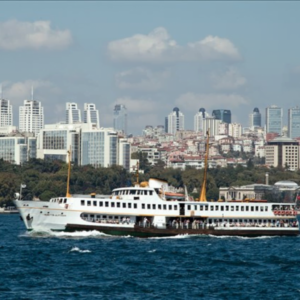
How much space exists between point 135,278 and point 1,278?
685cm

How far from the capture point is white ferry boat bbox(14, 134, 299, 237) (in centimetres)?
8394

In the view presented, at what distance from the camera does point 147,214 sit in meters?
84.8

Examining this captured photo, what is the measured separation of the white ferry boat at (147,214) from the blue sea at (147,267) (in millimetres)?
919

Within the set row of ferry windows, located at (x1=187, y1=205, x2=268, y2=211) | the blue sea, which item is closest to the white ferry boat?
row of ferry windows, located at (x1=187, y1=205, x2=268, y2=211)

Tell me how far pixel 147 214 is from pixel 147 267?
20.3 m

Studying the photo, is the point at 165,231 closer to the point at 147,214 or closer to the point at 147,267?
the point at 147,214

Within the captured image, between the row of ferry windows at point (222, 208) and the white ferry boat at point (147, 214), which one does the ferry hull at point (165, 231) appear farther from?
the row of ferry windows at point (222, 208)

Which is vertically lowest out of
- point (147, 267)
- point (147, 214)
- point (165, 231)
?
point (147, 267)

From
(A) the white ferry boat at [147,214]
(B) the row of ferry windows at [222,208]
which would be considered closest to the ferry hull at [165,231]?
(A) the white ferry boat at [147,214]

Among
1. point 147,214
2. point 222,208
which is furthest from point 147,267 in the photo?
point 222,208

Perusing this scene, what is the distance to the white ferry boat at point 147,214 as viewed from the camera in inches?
3305

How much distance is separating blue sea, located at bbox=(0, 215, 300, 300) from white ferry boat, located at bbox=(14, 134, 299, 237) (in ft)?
3.02

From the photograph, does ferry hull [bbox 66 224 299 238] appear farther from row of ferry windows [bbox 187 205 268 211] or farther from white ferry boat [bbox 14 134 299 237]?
row of ferry windows [bbox 187 205 268 211]

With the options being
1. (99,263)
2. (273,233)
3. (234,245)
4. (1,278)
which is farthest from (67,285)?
(273,233)
